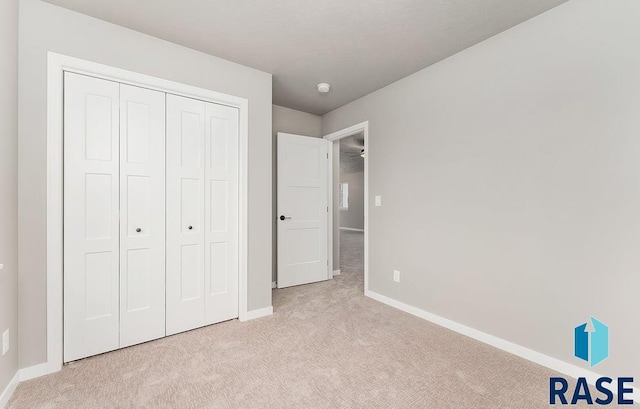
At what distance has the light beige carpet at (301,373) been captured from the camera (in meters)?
1.59

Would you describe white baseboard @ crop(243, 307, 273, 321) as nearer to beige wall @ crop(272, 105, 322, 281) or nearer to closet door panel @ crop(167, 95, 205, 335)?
closet door panel @ crop(167, 95, 205, 335)

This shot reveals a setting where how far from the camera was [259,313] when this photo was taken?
9.16ft

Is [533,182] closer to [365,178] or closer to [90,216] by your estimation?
[365,178]

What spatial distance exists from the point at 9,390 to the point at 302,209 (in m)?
3.01

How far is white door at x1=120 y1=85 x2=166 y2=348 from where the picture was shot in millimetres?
2195

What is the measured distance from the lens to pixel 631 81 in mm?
1635

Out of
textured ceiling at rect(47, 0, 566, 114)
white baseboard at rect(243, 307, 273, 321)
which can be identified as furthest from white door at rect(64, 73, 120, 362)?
white baseboard at rect(243, 307, 273, 321)

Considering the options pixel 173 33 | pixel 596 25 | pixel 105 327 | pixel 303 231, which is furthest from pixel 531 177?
pixel 105 327

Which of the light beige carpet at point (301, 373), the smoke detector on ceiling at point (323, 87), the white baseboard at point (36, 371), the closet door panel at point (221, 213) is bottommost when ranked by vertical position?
the light beige carpet at point (301, 373)

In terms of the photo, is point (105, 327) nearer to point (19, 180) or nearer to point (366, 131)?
point (19, 180)

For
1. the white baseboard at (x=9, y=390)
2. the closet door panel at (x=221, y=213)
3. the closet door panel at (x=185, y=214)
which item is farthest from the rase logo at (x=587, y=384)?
the white baseboard at (x=9, y=390)

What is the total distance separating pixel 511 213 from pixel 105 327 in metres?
3.37

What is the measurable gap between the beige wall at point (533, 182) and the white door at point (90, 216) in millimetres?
2761

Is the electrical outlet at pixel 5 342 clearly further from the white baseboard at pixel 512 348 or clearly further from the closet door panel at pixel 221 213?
the white baseboard at pixel 512 348
